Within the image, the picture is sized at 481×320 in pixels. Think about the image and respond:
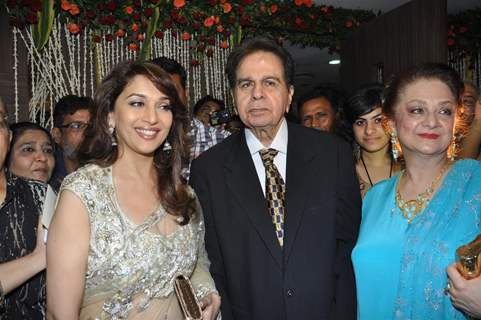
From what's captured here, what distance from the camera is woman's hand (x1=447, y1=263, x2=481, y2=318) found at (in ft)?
4.88

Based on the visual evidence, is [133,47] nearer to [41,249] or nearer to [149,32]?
[149,32]

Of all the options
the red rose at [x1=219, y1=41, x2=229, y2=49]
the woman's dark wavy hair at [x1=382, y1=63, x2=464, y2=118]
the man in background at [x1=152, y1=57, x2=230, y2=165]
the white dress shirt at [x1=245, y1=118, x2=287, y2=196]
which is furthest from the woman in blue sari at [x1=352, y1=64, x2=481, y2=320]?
the red rose at [x1=219, y1=41, x2=229, y2=49]

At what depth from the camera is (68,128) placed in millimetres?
3514

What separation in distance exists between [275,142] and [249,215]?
14.8 inches

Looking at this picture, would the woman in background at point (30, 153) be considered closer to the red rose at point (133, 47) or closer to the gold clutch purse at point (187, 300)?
the gold clutch purse at point (187, 300)

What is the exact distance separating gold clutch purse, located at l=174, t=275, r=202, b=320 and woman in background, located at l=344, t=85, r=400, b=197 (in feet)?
5.15

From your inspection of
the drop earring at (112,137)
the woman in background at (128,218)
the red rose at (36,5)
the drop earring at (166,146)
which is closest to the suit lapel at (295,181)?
the woman in background at (128,218)

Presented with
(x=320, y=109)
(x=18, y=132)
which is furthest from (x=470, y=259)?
(x=18, y=132)

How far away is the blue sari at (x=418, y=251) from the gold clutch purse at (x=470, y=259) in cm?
15

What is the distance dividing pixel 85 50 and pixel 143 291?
12.1ft

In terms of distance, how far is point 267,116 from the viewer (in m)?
2.01

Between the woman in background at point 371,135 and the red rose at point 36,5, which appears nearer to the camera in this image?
the woman in background at point 371,135

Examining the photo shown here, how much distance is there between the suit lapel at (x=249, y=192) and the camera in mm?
1840

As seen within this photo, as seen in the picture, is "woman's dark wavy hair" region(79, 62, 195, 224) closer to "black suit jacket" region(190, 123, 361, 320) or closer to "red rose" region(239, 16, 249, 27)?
"black suit jacket" region(190, 123, 361, 320)
